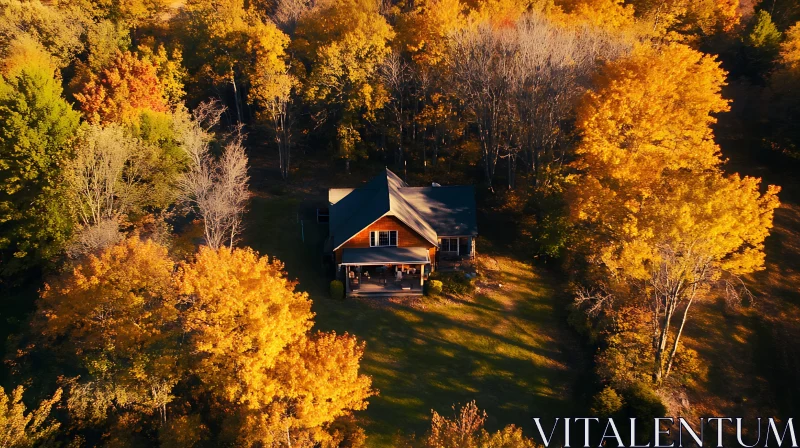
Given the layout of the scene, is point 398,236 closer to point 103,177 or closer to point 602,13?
point 103,177

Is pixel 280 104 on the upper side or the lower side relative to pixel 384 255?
upper

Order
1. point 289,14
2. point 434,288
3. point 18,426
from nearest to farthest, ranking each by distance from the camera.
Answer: point 18,426
point 434,288
point 289,14

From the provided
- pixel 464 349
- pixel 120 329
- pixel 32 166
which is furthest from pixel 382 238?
pixel 32 166

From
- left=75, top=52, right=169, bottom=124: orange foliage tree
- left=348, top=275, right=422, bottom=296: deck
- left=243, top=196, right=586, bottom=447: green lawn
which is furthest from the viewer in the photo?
left=75, top=52, right=169, bottom=124: orange foliage tree

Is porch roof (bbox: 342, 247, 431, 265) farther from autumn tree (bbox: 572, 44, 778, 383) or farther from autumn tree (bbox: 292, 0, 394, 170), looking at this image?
autumn tree (bbox: 292, 0, 394, 170)

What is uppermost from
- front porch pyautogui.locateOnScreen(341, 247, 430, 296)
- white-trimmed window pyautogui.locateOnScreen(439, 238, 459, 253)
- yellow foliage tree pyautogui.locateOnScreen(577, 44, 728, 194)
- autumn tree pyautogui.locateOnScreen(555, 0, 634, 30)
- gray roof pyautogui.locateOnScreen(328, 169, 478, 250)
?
autumn tree pyautogui.locateOnScreen(555, 0, 634, 30)

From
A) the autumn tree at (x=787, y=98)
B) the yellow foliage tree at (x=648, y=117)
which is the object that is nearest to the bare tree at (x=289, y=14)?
the yellow foliage tree at (x=648, y=117)

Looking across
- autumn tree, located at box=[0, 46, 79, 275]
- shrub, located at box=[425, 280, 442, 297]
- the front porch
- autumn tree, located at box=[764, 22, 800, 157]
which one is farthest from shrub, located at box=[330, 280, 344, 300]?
autumn tree, located at box=[764, 22, 800, 157]
